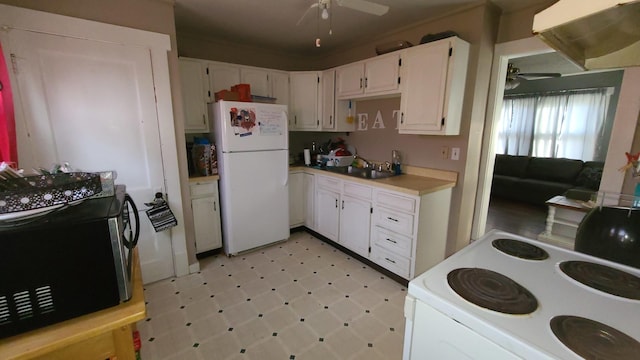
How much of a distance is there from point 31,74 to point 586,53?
3.04 m

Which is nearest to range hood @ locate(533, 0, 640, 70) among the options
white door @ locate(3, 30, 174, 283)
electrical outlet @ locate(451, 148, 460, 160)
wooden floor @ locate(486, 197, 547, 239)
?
electrical outlet @ locate(451, 148, 460, 160)

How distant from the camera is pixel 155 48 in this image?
2109 millimetres

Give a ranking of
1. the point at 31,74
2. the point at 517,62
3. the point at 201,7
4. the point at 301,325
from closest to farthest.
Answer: the point at 31,74 < the point at 301,325 < the point at 201,7 < the point at 517,62

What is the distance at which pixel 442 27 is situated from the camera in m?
2.42

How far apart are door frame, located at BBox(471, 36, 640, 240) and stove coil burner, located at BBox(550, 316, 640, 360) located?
6.02 feet

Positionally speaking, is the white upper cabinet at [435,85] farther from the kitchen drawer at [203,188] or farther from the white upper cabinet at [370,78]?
the kitchen drawer at [203,188]

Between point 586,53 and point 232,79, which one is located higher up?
point 232,79

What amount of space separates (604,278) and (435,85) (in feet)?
5.72

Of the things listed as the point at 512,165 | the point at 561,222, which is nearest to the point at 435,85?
the point at 561,222

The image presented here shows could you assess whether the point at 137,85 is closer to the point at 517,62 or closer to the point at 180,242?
the point at 180,242

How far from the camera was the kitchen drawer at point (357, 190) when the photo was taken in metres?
2.56

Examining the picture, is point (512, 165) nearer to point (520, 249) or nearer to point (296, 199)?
point (296, 199)

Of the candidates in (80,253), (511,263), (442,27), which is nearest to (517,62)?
(442,27)

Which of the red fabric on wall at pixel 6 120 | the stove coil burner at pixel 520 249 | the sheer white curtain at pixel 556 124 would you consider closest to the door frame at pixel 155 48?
the red fabric on wall at pixel 6 120
